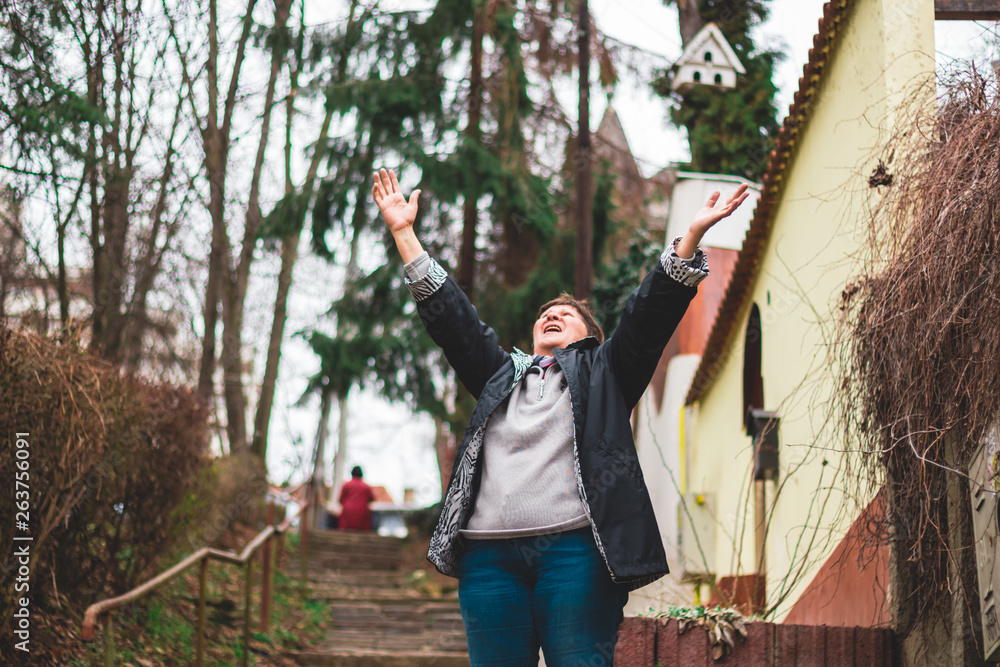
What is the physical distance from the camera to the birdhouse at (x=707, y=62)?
9.53 m

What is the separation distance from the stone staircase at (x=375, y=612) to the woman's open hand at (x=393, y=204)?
197 inches

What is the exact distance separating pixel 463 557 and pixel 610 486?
0.42 meters

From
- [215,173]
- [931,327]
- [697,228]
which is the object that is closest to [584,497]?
[697,228]

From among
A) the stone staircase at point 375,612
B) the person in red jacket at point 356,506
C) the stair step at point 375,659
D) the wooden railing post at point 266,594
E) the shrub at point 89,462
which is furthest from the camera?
the person in red jacket at point 356,506

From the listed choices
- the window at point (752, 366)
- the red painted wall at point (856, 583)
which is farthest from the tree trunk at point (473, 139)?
the red painted wall at point (856, 583)

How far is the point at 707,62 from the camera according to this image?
9.57m

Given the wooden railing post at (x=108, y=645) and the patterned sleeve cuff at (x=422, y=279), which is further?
the wooden railing post at (x=108, y=645)

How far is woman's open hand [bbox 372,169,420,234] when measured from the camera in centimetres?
281

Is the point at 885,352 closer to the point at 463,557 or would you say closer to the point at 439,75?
the point at 463,557

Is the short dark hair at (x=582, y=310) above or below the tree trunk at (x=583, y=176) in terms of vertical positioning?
below

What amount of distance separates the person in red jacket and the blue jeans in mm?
13270

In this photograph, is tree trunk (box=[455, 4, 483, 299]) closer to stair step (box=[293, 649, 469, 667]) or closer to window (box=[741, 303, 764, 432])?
window (box=[741, 303, 764, 432])

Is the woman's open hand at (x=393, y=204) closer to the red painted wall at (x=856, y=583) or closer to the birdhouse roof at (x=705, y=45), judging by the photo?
the red painted wall at (x=856, y=583)

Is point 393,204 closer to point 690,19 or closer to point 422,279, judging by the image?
point 422,279
